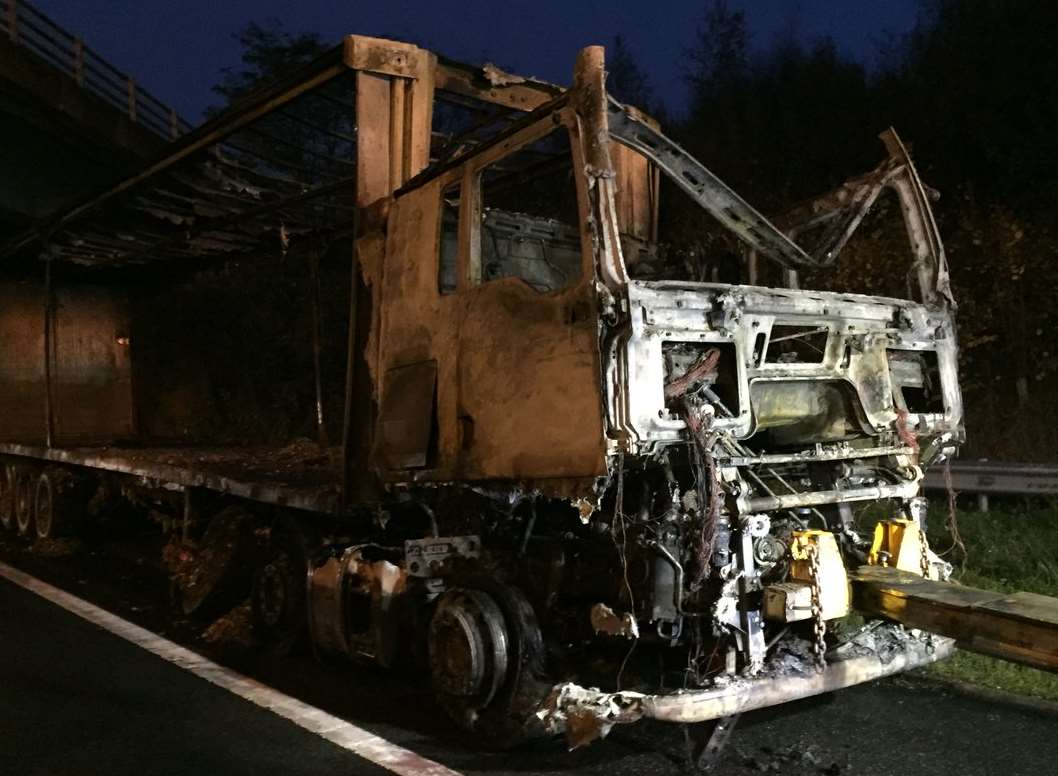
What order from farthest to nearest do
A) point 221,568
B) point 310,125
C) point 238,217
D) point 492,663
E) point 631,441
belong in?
1. point 238,217
2. point 221,568
3. point 310,125
4. point 492,663
5. point 631,441

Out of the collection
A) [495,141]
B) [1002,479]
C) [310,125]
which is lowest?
[1002,479]

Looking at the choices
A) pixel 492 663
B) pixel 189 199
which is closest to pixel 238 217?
pixel 189 199

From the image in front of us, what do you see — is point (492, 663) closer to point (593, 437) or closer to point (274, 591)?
point (593, 437)

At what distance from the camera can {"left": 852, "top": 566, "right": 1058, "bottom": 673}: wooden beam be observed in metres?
3.46

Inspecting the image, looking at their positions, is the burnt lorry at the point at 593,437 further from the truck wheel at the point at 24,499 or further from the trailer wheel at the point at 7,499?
the trailer wheel at the point at 7,499

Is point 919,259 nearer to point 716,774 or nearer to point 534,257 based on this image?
point 534,257

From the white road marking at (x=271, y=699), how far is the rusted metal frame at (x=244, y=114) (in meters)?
3.79

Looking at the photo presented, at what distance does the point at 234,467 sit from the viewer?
808 cm

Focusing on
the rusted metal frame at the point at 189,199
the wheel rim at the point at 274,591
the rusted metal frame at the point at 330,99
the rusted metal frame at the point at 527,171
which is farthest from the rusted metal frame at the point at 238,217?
the wheel rim at the point at 274,591

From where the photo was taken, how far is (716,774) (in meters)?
4.23

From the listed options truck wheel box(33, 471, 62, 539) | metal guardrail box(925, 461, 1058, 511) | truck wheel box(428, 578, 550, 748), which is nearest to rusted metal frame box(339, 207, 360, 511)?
truck wheel box(428, 578, 550, 748)

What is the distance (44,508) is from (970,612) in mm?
10897

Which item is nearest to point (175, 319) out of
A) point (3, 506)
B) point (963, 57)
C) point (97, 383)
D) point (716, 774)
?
point (97, 383)

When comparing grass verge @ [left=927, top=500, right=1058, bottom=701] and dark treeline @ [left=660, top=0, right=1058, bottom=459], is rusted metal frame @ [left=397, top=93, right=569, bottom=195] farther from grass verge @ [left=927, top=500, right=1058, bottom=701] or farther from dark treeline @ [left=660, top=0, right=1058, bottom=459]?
dark treeline @ [left=660, top=0, right=1058, bottom=459]
